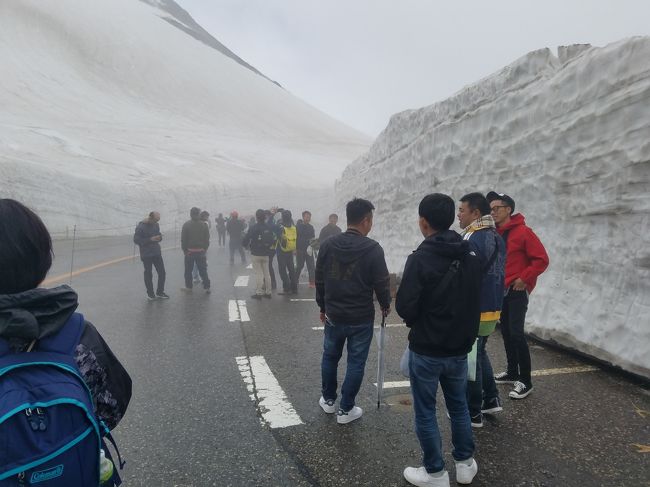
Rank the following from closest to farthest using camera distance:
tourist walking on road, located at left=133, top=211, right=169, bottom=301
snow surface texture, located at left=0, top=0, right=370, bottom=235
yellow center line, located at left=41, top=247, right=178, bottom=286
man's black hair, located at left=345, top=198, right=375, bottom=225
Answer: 1. man's black hair, located at left=345, top=198, right=375, bottom=225
2. tourist walking on road, located at left=133, top=211, right=169, bottom=301
3. yellow center line, located at left=41, top=247, right=178, bottom=286
4. snow surface texture, located at left=0, top=0, right=370, bottom=235

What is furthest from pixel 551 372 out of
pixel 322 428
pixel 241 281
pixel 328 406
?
pixel 241 281

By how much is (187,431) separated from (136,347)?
8.40ft

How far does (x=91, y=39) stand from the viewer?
63312 millimetres

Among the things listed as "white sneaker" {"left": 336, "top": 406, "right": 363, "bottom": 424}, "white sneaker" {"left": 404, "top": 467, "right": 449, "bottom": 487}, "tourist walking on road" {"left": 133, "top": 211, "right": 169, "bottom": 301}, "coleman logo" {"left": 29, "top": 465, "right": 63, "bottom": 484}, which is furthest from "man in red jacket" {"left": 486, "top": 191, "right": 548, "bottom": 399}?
"tourist walking on road" {"left": 133, "top": 211, "right": 169, "bottom": 301}

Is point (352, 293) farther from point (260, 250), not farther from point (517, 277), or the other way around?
point (260, 250)

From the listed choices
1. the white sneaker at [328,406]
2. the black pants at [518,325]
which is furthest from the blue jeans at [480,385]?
the white sneaker at [328,406]

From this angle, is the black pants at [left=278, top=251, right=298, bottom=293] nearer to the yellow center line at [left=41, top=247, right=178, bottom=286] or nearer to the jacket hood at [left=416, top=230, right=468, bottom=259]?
the yellow center line at [left=41, top=247, right=178, bottom=286]

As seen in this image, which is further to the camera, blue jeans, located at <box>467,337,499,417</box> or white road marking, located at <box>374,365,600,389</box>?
white road marking, located at <box>374,365,600,389</box>

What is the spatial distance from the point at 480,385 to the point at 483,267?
0.92 m

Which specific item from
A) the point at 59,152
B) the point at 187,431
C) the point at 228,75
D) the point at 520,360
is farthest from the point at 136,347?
the point at 228,75

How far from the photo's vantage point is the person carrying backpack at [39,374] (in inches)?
49.1

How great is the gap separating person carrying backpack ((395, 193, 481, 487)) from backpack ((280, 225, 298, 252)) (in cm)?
683

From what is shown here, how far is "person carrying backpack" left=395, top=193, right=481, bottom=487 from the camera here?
262 cm

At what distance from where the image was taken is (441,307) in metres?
2.62
